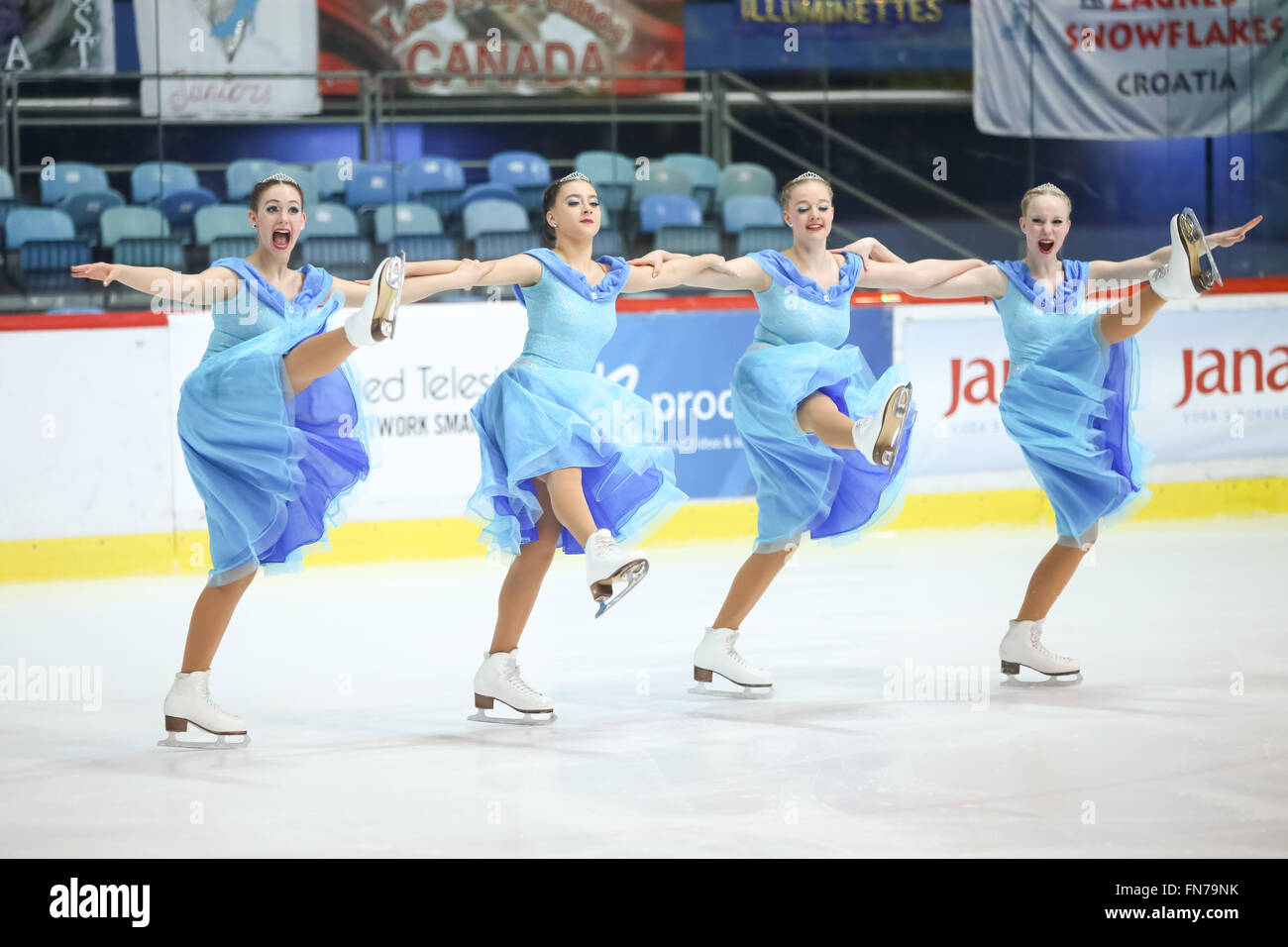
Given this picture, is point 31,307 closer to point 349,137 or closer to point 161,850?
point 349,137

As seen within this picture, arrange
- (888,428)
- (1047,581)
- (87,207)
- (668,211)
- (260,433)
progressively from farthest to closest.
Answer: (668,211), (87,207), (1047,581), (888,428), (260,433)

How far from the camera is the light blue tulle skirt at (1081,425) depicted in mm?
4930

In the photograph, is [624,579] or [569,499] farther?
[569,499]

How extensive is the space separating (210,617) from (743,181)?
21.3 ft

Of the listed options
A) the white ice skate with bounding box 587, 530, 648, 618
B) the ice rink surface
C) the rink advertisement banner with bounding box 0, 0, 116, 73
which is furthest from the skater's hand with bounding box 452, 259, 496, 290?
the rink advertisement banner with bounding box 0, 0, 116, 73

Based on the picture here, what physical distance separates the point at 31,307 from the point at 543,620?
3.43 m

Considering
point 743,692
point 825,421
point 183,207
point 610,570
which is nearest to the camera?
point 610,570

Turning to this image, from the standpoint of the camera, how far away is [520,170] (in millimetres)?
10047

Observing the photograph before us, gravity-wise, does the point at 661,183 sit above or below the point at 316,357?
above

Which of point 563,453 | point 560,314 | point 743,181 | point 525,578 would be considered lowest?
point 525,578

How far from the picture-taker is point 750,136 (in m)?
10.4

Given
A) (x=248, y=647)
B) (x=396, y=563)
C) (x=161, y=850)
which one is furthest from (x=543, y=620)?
(x=161, y=850)

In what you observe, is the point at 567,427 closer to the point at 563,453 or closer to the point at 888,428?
the point at 563,453

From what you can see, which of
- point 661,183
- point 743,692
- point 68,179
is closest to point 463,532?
point 661,183
